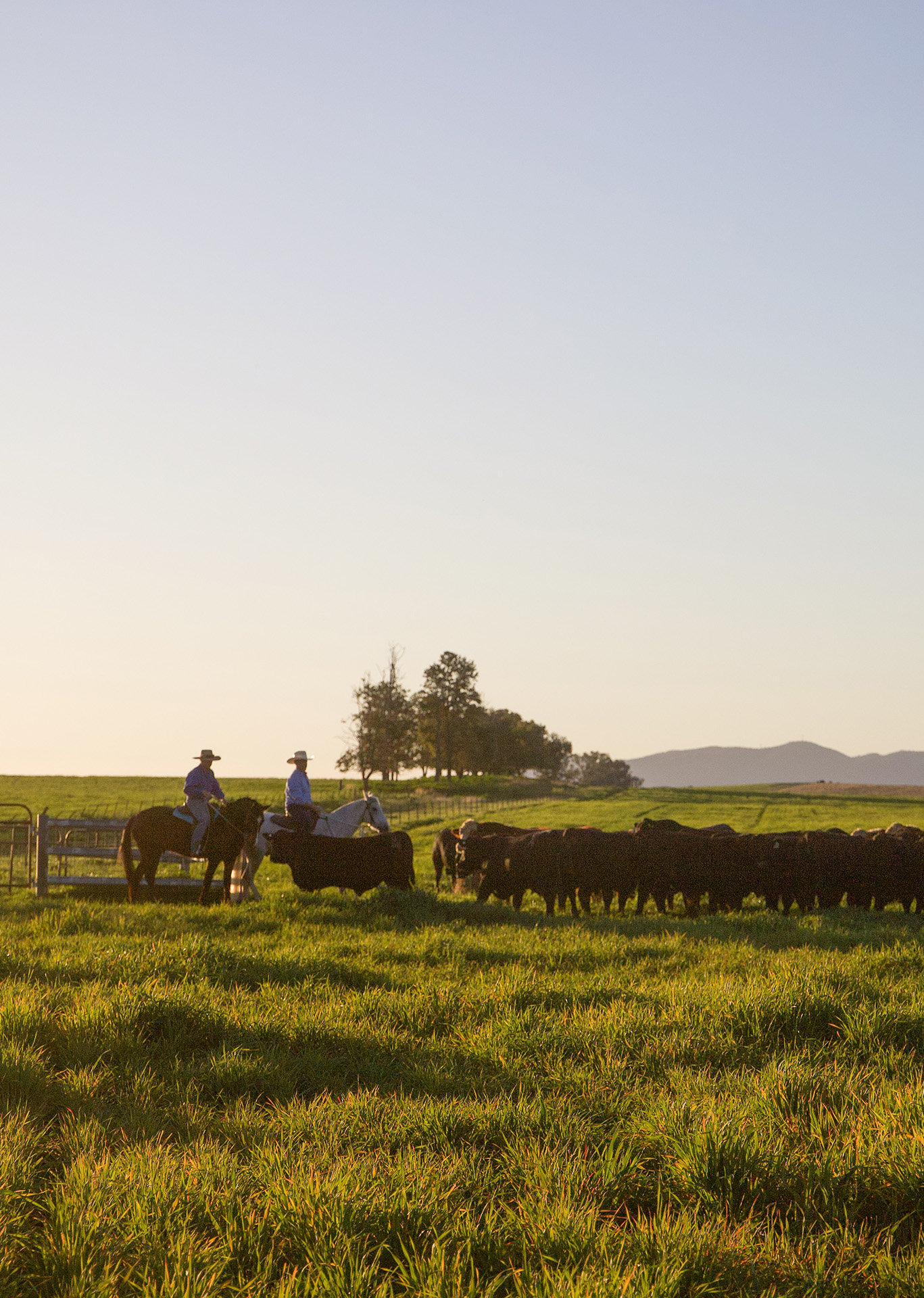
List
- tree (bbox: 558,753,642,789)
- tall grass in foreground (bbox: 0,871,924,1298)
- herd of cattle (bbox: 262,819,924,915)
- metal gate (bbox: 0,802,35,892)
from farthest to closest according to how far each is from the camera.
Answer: tree (bbox: 558,753,642,789) < metal gate (bbox: 0,802,35,892) < herd of cattle (bbox: 262,819,924,915) < tall grass in foreground (bbox: 0,871,924,1298)

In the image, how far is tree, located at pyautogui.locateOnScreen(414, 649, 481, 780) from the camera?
324 feet

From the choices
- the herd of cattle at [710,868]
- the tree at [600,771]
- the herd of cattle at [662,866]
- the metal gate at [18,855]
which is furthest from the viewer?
the tree at [600,771]

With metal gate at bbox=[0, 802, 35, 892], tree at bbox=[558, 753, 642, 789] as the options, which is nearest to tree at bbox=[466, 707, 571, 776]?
tree at bbox=[558, 753, 642, 789]

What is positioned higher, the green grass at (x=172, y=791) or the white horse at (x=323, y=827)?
the white horse at (x=323, y=827)

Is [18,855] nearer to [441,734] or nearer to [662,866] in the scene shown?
[662,866]

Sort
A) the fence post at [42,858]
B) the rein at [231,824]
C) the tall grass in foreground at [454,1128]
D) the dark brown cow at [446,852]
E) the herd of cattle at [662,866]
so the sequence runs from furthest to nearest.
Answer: the dark brown cow at [446,852], the fence post at [42,858], the herd of cattle at [662,866], the rein at [231,824], the tall grass in foreground at [454,1128]

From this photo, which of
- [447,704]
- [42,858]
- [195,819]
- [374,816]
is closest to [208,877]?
[195,819]

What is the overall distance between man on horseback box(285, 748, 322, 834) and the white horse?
198mm

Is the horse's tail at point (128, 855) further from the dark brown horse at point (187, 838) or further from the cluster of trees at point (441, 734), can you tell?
the cluster of trees at point (441, 734)

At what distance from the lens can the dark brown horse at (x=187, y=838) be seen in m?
16.4

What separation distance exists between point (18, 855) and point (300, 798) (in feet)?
66.4

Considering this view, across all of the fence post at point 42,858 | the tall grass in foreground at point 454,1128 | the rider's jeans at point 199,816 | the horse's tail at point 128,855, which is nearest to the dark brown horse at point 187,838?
the horse's tail at point 128,855

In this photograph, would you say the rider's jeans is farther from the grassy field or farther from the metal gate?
the grassy field

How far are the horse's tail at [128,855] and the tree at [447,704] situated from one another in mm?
80896
